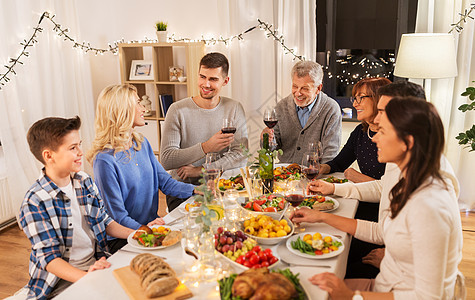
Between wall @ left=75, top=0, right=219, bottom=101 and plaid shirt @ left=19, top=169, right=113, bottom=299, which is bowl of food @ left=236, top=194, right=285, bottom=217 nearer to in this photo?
plaid shirt @ left=19, top=169, right=113, bottom=299

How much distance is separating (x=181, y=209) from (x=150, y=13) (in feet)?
10.9

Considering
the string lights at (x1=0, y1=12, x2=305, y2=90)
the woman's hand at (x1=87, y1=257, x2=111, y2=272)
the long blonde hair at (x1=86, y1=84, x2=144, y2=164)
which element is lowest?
the woman's hand at (x1=87, y1=257, x2=111, y2=272)

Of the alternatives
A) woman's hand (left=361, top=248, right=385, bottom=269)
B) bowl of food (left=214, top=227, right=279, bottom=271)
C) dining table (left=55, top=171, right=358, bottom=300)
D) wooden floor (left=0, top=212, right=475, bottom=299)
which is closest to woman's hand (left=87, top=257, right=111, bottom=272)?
dining table (left=55, top=171, right=358, bottom=300)

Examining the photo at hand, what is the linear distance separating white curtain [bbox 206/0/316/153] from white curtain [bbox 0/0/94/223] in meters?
1.52

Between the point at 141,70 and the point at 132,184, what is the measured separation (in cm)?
275

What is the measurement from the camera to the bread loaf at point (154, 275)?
4.38 feet

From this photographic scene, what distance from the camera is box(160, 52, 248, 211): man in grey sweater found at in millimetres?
2844

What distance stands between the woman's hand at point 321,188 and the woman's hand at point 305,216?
0.37m

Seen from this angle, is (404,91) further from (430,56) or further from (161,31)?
(161,31)

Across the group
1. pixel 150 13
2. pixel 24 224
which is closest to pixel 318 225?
pixel 24 224

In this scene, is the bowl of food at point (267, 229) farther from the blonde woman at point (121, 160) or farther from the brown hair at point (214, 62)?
the brown hair at point (214, 62)

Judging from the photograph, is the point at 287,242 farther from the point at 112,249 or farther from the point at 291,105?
the point at 291,105

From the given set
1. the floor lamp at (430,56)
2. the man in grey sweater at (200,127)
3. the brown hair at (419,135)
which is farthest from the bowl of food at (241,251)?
the floor lamp at (430,56)

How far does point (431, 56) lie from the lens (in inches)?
132
